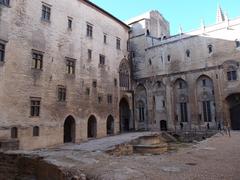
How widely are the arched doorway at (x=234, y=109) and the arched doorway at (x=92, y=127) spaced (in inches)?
591

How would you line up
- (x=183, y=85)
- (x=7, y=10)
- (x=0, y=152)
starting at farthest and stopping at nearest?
(x=183, y=85), (x=7, y=10), (x=0, y=152)

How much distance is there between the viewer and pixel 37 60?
17.3 m

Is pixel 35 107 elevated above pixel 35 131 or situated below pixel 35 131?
above

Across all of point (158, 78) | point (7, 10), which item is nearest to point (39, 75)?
point (7, 10)

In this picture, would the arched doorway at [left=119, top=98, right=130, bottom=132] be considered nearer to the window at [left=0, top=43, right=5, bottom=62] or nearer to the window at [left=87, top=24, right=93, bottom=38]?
the window at [left=87, top=24, right=93, bottom=38]

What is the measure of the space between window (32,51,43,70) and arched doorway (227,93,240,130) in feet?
64.9

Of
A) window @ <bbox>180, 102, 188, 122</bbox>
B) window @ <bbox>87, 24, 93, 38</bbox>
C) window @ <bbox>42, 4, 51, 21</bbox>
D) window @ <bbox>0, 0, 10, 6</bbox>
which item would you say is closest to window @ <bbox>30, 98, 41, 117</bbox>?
window @ <bbox>42, 4, 51, 21</bbox>

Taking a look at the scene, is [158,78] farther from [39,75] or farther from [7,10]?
[7,10]

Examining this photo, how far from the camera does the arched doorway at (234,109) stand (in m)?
23.3

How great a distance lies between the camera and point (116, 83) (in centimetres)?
2611

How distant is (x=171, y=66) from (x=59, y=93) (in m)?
15.0

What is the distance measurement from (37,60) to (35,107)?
3859 mm

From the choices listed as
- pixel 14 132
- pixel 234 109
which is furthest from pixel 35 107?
pixel 234 109

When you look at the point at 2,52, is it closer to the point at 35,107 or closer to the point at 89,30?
the point at 35,107
